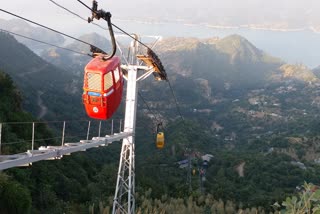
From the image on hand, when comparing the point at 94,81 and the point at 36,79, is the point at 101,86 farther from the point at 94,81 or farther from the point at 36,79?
the point at 36,79

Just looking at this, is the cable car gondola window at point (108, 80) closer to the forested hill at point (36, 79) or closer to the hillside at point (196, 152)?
the hillside at point (196, 152)

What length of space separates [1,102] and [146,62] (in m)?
20.3

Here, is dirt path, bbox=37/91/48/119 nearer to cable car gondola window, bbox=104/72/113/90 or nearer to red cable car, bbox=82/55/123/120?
red cable car, bbox=82/55/123/120

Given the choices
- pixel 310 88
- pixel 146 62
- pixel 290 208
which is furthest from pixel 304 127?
pixel 290 208

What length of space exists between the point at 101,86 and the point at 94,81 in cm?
22

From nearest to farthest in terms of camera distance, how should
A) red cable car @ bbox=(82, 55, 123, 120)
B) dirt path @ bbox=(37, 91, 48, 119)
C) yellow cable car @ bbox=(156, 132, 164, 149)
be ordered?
red cable car @ bbox=(82, 55, 123, 120) < yellow cable car @ bbox=(156, 132, 164, 149) < dirt path @ bbox=(37, 91, 48, 119)

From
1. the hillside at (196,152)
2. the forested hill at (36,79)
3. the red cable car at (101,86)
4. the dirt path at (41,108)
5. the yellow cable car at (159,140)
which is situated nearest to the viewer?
the red cable car at (101,86)

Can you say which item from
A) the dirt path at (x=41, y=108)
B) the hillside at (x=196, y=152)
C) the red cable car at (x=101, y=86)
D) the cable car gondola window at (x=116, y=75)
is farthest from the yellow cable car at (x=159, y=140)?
the dirt path at (x=41, y=108)

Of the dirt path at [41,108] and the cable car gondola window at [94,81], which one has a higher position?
the cable car gondola window at [94,81]

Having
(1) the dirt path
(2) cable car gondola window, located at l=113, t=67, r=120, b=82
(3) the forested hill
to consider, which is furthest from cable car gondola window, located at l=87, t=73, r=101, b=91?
(3) the forested hill

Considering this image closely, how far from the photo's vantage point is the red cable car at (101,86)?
959 centimetres

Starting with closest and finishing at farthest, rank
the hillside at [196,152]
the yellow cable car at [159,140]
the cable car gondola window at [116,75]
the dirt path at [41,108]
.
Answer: the cable car gondola window at [116,75] < the yellow cable car at [159,140] < the hillside at [196,152] < the dirt path at [41,108]

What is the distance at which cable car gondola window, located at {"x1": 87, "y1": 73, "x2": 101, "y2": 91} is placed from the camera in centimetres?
963

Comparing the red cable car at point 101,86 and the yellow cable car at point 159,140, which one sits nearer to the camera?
the red cable car at point 101,86
